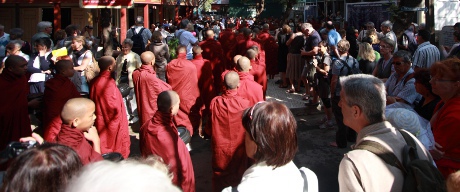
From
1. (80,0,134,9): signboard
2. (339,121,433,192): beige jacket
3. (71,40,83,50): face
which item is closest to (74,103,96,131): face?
(339,121,433,192): beige jacket

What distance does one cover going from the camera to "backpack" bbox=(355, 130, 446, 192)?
2141 mm

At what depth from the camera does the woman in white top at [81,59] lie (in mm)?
7102

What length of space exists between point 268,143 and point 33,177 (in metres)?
1.15

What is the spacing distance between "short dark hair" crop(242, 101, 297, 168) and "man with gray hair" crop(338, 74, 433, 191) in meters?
0.30

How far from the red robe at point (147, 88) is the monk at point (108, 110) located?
0.79m

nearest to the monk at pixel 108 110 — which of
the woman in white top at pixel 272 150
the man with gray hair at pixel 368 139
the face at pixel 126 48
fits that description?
the face at pixel 126 48

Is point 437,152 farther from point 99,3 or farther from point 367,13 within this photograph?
point 367,13

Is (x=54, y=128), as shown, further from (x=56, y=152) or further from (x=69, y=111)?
(x=56, y=152)

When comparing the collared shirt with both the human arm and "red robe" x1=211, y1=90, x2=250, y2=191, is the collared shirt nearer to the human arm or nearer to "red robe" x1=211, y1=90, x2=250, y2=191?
"red robe" x1=211, y1=90, x2=250, y2=191

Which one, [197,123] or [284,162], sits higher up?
[284,162]

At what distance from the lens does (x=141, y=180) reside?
1363 mm

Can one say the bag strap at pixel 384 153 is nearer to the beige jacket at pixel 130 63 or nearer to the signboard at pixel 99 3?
the signboard at pixel 99 3

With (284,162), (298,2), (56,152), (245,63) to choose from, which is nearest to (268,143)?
(284,162)

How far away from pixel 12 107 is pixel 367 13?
9996mm
